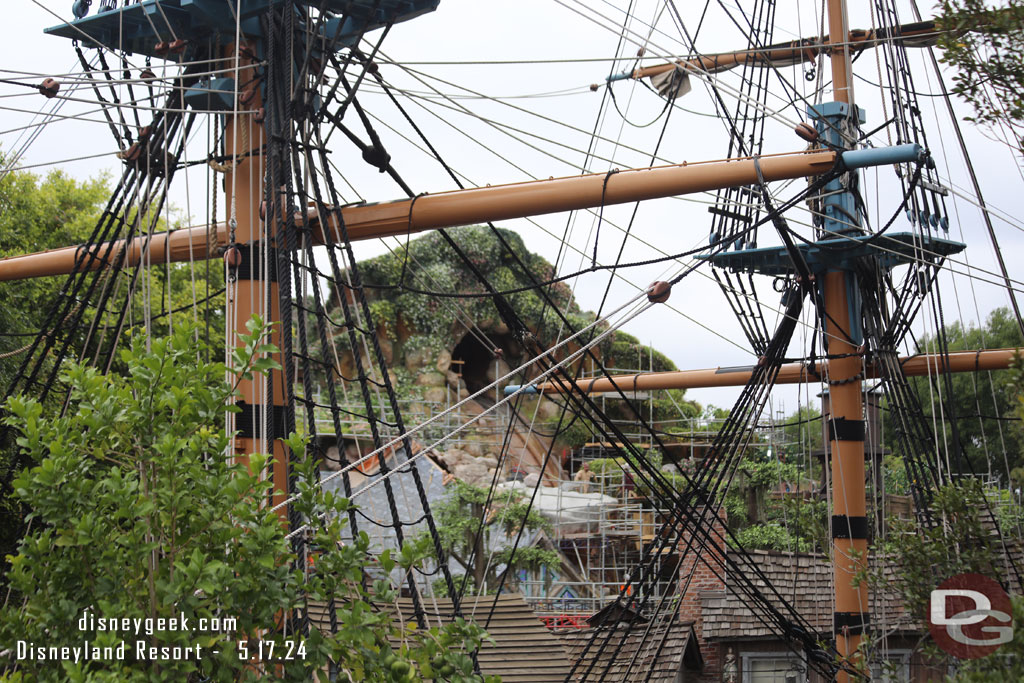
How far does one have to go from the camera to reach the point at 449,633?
3.75 metres

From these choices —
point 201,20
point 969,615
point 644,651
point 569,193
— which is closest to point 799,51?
point 644,651

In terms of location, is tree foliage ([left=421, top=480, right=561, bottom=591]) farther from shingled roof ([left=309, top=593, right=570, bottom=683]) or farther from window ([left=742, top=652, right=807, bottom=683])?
shingled roof ([left=309, top=593, right=570, bottom=683])

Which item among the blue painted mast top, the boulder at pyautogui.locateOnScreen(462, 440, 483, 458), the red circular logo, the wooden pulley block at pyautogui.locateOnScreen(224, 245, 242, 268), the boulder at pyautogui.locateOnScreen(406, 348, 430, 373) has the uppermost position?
the blue painted mast top

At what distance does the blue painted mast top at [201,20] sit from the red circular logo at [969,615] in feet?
17.9

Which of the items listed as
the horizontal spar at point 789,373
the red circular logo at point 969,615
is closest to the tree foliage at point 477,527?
the horizontal spar at point 789,373

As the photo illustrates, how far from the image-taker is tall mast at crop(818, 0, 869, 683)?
11.5 metres

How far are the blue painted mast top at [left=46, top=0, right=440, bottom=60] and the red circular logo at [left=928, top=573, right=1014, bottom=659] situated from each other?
17.9 ft

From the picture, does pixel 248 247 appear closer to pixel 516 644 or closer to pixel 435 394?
pixel 516 644

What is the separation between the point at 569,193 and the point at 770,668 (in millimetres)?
9611

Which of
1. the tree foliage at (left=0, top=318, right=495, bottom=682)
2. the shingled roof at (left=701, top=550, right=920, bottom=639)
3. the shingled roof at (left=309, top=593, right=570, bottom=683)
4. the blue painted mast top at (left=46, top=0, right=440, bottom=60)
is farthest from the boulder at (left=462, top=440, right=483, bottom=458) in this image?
the tree foliage at (left=0, top=318, right=495, bottom=682)

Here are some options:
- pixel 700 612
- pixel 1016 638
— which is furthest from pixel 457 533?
pixel 1016 638

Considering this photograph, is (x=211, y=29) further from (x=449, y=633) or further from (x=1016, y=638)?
(x=1016, y=638)

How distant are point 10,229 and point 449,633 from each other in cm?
1717

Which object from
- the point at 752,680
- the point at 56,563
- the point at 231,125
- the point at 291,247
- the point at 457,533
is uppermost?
the point at 231,125
